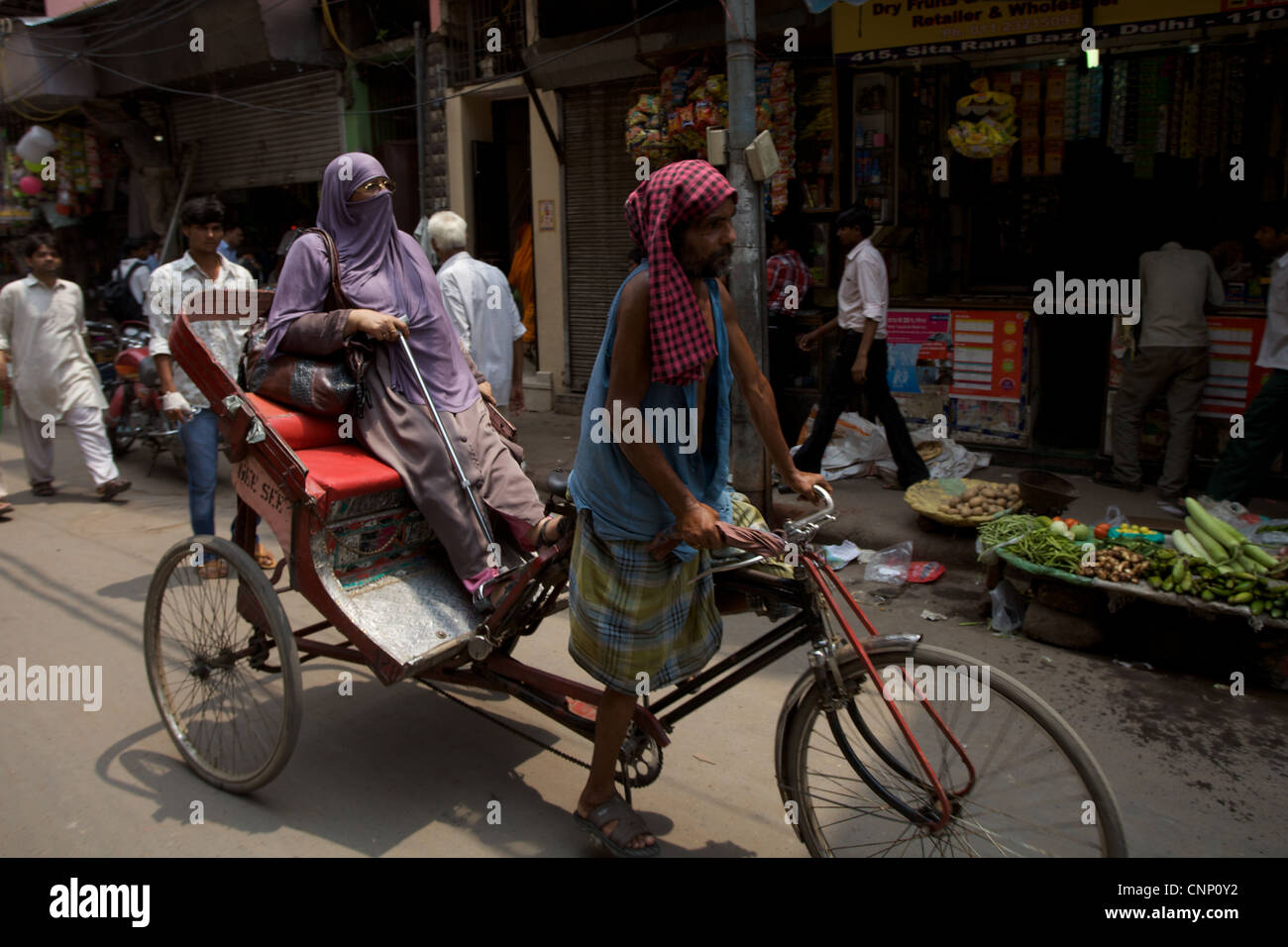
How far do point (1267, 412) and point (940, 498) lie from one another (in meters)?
1.94

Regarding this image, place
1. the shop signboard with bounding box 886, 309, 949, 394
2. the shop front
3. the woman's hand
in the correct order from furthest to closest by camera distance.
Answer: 1. the shop signboard with bounding box 886, 309, 949, 394
2. the shop front
3. the woman's hand

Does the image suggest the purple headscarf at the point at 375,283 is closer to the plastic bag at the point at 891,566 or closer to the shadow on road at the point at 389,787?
the shadow on road at the point at 389,787

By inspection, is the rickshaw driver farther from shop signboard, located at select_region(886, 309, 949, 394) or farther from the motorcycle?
the motorcycle

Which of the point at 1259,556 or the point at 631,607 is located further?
the point at 1259,556

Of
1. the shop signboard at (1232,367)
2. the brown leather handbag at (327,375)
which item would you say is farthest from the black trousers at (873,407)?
the brown leather handbag at (327,375)

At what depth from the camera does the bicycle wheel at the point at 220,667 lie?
10.4 ft

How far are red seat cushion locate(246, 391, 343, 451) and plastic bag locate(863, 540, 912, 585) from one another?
10.4 feet

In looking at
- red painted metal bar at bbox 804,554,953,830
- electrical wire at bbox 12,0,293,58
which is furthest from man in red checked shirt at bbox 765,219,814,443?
electrical wire at bbox 12,0,293,58

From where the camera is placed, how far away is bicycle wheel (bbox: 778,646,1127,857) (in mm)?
2369

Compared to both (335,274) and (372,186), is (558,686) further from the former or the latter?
(372,186)

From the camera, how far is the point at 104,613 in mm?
5066

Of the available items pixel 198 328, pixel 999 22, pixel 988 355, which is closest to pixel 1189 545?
pixel 988 355

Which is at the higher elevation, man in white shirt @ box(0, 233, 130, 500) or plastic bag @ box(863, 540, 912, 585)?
man in white shirt @ box(0, 233, 130, 500)

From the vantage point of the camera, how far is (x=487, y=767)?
3.54m
